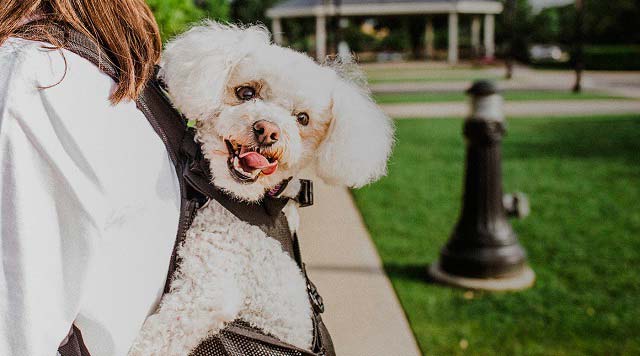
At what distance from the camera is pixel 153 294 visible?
147cm

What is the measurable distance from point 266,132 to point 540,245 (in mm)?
4485

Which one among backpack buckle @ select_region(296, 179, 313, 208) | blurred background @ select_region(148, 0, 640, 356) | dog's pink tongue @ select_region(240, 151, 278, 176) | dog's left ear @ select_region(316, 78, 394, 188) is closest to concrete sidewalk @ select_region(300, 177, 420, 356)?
blurred background @ select_region(148, 0, 640, 356)

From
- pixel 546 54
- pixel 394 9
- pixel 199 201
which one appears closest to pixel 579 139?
pixel 199 201

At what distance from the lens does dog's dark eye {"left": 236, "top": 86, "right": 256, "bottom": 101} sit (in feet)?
6.29

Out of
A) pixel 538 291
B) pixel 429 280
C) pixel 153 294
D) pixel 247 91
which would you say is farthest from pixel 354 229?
pixel 153 294

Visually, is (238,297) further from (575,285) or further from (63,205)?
(575,285)

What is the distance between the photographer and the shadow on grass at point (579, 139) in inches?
393

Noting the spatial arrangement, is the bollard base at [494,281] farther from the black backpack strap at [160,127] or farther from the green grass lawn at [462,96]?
the green grass lawn at [462,96]

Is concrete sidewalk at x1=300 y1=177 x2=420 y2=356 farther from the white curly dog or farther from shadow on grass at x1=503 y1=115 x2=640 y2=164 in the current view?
shadow on grass at x1=503 y1=115 x2=640 y2=164

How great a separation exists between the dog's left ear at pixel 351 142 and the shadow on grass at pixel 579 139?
322 inches

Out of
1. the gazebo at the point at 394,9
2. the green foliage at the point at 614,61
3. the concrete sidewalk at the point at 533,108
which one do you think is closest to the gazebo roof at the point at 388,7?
the gazebo at the point at 394,9

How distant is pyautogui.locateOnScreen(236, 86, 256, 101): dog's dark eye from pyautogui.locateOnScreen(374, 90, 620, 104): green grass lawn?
53.9 ft

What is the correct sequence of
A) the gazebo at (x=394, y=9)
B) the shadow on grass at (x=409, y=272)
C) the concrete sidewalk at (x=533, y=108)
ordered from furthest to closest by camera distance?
the gazebo at (x=394, y=9) < the concrete sidewalk at (x=533, y=108) < the shadow on grass at (x=409, y=272)

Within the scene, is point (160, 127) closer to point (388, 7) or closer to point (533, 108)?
point (533, 108)
